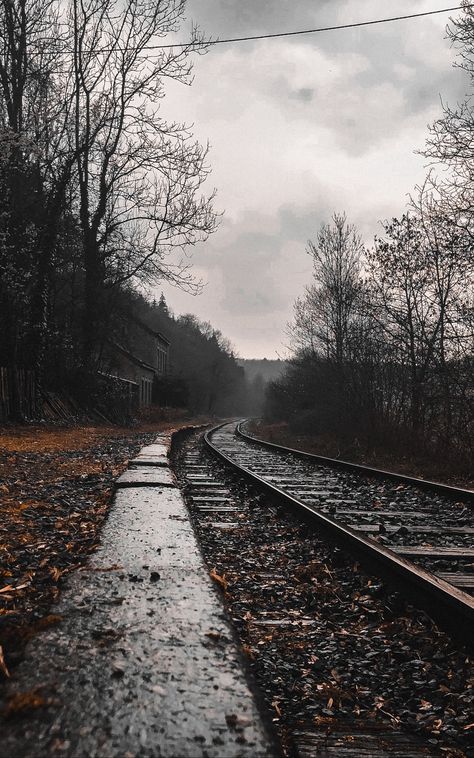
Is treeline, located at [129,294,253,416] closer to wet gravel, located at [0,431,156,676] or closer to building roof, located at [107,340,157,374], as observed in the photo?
building roof, located at [107,340,157,374]

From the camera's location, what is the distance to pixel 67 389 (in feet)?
69.3

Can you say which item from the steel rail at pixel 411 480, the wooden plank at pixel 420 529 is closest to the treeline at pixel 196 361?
the steel rail at pixel 411 480

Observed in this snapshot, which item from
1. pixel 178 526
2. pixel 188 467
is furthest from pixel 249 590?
pixel 188 467

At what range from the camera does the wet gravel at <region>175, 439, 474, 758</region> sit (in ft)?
6.28

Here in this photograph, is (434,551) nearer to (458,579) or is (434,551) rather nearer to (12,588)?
(458,579)

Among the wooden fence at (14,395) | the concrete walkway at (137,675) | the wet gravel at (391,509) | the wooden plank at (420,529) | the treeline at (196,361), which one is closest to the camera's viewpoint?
the concrete walkway at (137,675)

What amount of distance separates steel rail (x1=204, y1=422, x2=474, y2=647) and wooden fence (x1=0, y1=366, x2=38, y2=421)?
41.3ft

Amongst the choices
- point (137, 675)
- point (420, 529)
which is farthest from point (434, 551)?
point (137, 675)

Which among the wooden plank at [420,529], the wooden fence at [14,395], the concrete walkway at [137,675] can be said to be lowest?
the wooden plank at [420,529]

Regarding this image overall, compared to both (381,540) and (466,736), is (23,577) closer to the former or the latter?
(466,736)

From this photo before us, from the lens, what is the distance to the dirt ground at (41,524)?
2223mm

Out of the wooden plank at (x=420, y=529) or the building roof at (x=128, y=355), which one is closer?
the wooden plank at (x=420, y=529)

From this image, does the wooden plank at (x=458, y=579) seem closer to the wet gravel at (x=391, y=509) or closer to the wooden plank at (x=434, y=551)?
the wet gravel at (x=391, y=509)

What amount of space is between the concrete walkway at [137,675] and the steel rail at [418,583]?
1249 mm
